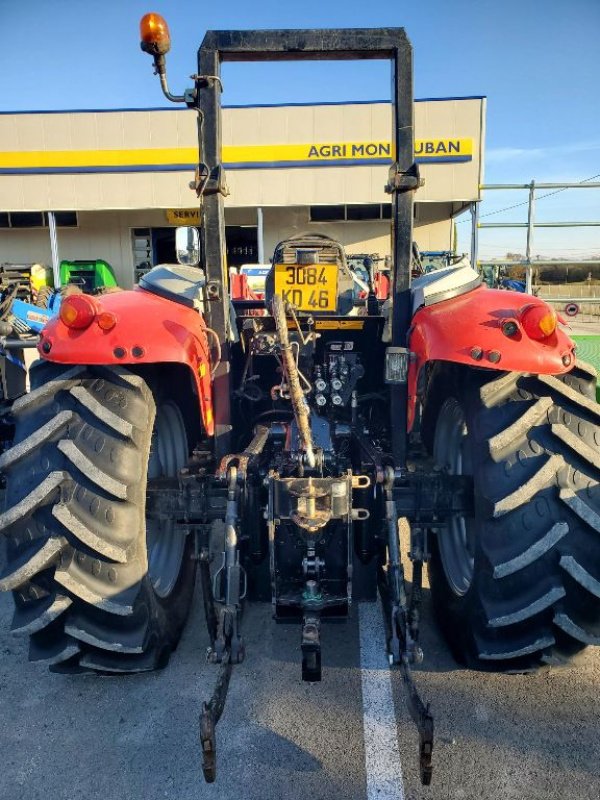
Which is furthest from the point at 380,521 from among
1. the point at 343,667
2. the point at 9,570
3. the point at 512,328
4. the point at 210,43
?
the point at 210,43

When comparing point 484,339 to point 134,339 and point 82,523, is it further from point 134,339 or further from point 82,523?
point 82,523

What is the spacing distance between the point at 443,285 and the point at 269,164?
16.5m

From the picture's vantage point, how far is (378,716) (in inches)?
98.4

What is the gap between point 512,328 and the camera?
2447 mm

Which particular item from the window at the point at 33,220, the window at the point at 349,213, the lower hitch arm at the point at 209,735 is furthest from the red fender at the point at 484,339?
the window at the point at 33,220

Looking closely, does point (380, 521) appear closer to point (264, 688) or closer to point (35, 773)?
point (264, 688)

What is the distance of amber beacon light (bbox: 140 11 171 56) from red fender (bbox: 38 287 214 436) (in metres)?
1.04

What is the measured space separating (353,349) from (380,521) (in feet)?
4.10

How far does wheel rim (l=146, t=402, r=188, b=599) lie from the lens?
3.16 m

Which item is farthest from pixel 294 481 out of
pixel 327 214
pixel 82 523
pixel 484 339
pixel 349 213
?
pixel 327 214

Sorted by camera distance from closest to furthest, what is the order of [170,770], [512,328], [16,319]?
[170,770]
[512,328]
[16,319]

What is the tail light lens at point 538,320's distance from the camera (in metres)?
2.41

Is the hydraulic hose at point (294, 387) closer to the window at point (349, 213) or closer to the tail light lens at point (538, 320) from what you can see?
the tail light lens at point (538, 320)

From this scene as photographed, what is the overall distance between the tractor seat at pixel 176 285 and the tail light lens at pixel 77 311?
573 millimetres
